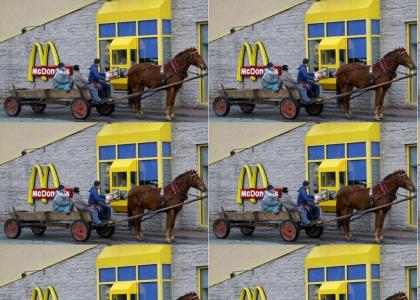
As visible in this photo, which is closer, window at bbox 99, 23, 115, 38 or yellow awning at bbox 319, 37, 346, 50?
yellow awning at bbox 319, 37, 346, 50

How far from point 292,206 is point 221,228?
130cm

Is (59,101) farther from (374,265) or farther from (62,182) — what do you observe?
(374,265)

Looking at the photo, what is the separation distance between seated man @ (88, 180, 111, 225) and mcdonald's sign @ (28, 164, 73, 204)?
1.04 meters

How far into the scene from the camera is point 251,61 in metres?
40.4

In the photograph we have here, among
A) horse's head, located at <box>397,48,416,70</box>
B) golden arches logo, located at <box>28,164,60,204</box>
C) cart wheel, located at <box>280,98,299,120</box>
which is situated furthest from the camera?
golden arches logo, located at <box>28,164,60,204</box>

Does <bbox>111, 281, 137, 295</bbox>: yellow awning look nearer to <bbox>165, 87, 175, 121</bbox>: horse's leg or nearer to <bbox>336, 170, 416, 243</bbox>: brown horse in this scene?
<bbox>165, 87, 175, 121</bbox>: horse's leg

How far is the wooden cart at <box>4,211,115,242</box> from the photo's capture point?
39500 millimetres

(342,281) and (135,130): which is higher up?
(135,130)

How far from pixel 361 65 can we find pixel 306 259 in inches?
136

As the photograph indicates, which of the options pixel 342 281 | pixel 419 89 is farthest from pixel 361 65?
pixel 342 281

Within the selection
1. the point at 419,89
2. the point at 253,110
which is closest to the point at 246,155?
the point at 253,110

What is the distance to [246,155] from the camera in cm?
4000

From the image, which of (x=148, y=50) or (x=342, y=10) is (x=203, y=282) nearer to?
(x=148, y=50)

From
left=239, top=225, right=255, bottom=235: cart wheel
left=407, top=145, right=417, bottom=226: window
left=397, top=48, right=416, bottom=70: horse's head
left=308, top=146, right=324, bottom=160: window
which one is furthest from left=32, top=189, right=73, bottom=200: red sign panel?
left=397, top=48, right=416, bottom=70: horse's head
